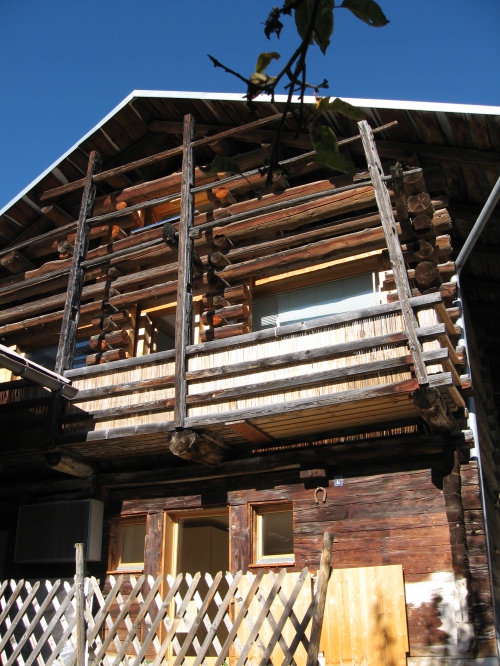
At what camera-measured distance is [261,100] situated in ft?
33.9

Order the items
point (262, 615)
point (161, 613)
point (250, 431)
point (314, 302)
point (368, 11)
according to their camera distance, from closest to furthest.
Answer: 1. point (368, 11)
2. point (262, 615)
3. point (161, 613)
4. point (250, 431)
5. point (314, 302)

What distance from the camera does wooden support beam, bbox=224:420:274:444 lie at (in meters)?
8.77

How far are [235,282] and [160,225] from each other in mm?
2189

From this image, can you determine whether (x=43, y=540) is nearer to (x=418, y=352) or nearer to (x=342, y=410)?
(x=342, y=410)

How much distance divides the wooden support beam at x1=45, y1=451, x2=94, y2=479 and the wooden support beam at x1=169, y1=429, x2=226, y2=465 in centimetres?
205

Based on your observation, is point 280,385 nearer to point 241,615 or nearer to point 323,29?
point 241,615

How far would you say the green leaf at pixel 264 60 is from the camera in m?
2.37

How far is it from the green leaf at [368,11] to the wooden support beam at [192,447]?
7.18 m

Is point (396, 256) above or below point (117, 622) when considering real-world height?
above

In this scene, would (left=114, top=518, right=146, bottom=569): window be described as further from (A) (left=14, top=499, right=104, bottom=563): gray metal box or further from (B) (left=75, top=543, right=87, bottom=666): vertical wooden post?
(B) (left=75, top=543, right=87, bottom=666): vertical wooden post

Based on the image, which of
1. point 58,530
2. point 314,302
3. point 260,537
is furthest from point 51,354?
point 260,537

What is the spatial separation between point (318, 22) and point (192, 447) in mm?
7164

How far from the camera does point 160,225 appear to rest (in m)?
12.6

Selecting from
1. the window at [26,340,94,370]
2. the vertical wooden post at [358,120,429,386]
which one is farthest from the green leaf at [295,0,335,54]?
the window at [26,340,94,370]
